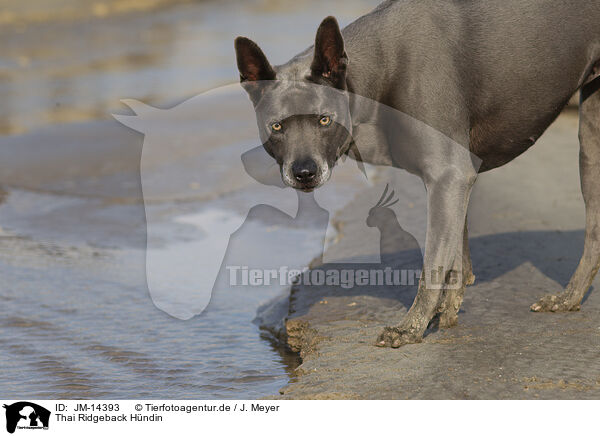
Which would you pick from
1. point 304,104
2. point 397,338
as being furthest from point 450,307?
point 304,104

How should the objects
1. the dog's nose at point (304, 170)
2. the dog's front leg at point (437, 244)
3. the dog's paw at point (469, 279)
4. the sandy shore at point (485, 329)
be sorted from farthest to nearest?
the dog's paw at point (469, 279) → the dog's front leg at point (437, 244) → the dog's nose at point (304, 170) → the sandy shore at point (485, 329)

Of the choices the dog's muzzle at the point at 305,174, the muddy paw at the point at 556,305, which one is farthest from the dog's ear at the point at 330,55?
the muddy paw at the point at 556,305

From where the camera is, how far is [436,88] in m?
4.16

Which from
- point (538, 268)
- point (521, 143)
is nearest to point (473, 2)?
point (521, 143)

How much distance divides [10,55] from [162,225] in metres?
9.20

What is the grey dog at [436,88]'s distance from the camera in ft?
13.3

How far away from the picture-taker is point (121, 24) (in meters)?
17.9

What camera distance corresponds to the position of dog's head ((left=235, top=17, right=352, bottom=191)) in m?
4.00

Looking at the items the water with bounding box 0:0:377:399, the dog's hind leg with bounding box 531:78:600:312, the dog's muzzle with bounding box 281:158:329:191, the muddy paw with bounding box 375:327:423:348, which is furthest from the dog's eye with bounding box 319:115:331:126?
the dog's hind leg with bounding box 531:78:600:312

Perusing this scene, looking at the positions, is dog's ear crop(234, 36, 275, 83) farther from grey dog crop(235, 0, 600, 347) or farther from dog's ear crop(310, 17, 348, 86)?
dog's ear crop(310, 17, 348, 86)
